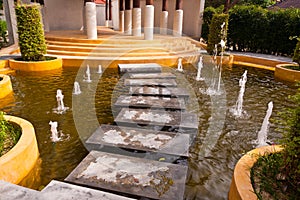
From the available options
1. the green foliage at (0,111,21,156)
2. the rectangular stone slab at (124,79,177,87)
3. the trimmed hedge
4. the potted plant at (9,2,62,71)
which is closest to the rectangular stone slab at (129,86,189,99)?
the rectangular stone slab at (124,79,177,87)

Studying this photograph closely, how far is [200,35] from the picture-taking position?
1889 centimetres

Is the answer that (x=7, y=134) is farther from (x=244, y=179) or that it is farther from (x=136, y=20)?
(x=136, y=20)

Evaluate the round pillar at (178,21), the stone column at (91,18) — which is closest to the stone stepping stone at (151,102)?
the stone column at (91,18)

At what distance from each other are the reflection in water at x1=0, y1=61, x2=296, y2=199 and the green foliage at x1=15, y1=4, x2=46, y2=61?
4.47ft

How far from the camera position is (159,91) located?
740 centimetres

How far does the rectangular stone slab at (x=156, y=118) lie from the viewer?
523 cm

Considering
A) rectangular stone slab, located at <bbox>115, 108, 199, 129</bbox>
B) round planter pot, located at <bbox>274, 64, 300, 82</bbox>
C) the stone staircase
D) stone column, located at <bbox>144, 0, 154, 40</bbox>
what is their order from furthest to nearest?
stone column, located at <bbox>144, 0, 154, 40</bbox> → the stone staircase → round planter pot, located at <bbox>274, 64, 300, 82</bbox> → rectangular stone slab, located at <bbox>115, 108, 199, 129</bbox>

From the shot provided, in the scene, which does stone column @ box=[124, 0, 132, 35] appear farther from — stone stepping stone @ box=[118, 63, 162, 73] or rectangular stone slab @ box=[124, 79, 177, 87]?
rectangular stone slab @ box=[124, 79, 177, 87]

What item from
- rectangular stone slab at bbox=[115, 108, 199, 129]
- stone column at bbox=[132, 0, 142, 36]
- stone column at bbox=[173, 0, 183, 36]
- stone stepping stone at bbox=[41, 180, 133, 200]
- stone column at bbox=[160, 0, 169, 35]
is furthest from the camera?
stone column at bbox=[160, 0, 169, 35]

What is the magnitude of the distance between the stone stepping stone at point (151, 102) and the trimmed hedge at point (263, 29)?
37.1ft

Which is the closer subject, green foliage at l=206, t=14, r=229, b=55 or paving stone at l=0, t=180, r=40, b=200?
paving stone at l=0, t=180, r=40, b=200

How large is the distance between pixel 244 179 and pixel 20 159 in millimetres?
3214

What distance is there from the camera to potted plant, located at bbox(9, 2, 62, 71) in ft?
32.7

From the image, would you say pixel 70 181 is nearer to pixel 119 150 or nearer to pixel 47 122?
pixel 119 150
